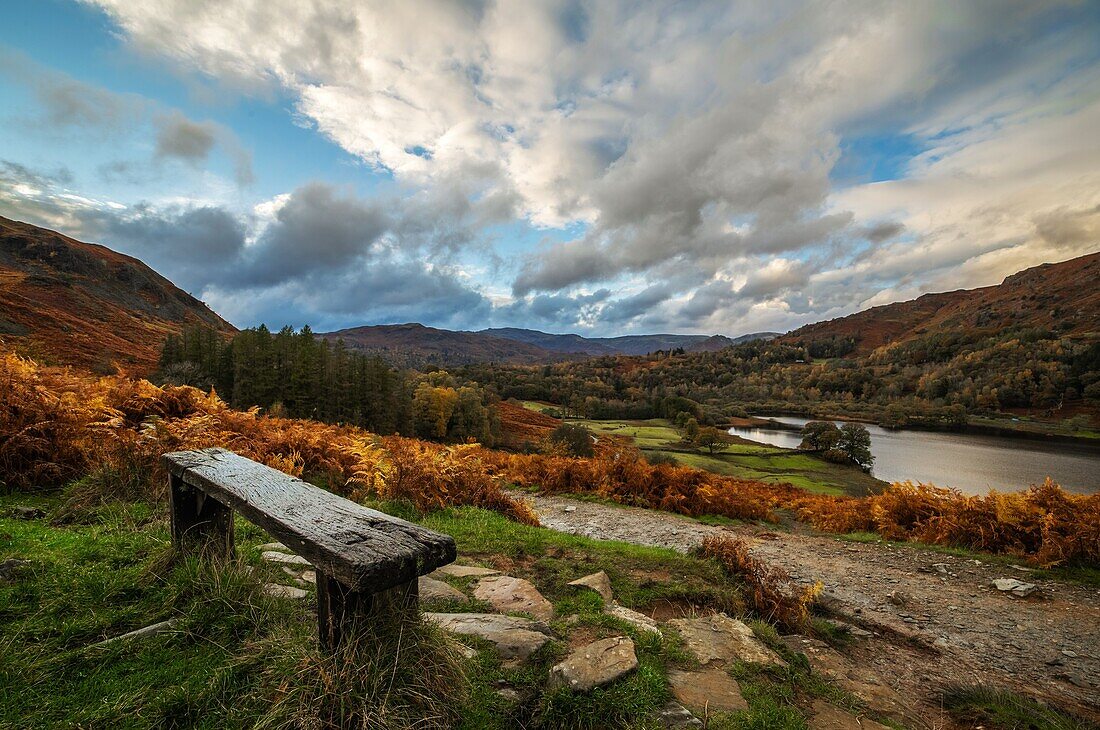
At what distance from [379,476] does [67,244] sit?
451 ft

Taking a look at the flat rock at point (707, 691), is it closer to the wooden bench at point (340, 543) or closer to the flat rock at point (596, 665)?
the flat rock at point (596, 665)

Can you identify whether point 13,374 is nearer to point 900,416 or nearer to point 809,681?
point 809,681

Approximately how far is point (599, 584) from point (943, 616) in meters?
5.36

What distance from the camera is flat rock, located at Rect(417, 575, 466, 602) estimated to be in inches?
171

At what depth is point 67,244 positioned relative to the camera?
96.6 metres

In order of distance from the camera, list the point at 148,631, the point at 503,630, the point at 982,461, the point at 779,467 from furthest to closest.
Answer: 1. the point at 982,461
2. the point at 779,467
3. the point at 503,630
4. the point at 148,631

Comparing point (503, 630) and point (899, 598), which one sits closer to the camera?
point (503, 630)

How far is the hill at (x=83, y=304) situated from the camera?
3619 centimetres

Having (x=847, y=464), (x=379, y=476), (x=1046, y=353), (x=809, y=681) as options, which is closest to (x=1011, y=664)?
(x=809, y=681)

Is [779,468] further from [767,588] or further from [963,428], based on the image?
[963,428]

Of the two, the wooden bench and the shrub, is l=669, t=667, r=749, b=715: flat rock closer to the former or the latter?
the wooden bench

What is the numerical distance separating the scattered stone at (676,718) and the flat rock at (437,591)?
85.9 inches

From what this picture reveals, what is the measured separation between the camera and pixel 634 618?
4410 millimetres

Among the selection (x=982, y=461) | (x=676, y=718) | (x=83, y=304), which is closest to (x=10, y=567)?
(x=676, y=718)
